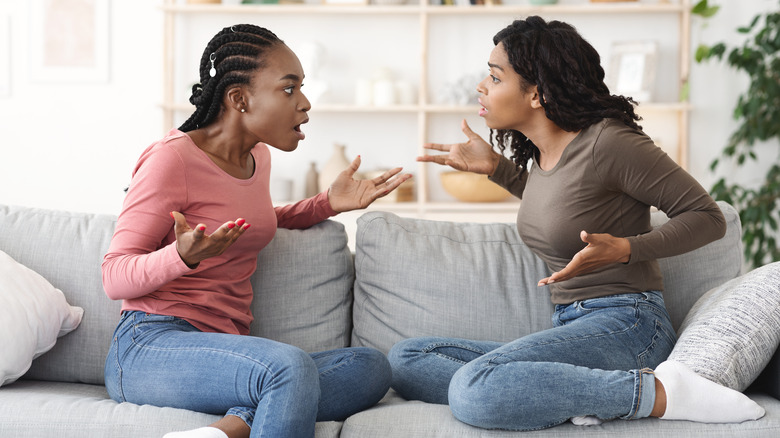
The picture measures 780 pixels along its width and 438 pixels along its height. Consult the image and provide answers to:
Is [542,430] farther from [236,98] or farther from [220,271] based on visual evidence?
[236,98]

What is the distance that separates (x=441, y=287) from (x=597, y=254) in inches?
19.6

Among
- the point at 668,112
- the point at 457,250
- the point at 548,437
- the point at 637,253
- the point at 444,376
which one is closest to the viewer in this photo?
the point at 548,437

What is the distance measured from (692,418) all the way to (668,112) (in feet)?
10.3

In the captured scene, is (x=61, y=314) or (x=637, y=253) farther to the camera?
(x=61, y=314)

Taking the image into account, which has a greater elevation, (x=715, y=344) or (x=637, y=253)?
(x=637, y=253)

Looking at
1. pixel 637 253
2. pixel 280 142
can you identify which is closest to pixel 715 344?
pixel 637 253

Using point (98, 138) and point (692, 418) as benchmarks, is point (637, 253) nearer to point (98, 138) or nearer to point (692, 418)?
point (692, 418)

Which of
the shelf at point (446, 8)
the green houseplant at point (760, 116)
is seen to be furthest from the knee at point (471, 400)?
the shelf at point (446, 8)

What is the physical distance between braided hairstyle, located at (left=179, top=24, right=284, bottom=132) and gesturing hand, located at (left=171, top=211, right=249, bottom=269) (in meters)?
0.40

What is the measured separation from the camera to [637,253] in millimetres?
1581

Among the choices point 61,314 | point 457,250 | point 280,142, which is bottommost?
point 61,314

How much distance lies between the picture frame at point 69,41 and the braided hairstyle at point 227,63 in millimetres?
2807

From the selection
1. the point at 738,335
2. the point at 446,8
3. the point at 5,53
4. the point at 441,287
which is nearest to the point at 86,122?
the point at 5,53

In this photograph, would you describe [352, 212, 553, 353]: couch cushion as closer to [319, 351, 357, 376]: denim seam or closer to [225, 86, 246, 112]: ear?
[319, 351, 357, 376]: denim seam
